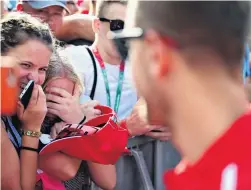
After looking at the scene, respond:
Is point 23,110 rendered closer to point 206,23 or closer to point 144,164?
point 144,164

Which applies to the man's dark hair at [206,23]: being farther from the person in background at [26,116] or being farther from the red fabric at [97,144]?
the red fabric at [97,144]

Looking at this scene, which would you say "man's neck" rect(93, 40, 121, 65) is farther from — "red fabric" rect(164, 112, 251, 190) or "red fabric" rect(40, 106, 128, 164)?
"red fabric" rect(164, 112, 251, 190)

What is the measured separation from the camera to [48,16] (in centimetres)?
419

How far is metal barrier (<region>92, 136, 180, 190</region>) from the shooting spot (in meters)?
3.43

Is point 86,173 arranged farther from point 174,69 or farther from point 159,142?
point 174,69

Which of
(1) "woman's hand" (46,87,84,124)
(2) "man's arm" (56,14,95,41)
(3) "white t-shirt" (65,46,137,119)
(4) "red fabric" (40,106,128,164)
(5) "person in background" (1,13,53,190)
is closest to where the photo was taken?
(5) "person in background" (1,13,53,190)

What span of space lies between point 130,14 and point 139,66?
142mm

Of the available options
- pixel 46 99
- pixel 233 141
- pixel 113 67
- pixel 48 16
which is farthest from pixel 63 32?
pixel 233 141

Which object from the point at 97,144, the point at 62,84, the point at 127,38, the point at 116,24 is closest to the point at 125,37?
the point at 127,38

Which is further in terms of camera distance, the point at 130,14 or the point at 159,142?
the point at 159,142

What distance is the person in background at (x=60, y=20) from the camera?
13.4 ft

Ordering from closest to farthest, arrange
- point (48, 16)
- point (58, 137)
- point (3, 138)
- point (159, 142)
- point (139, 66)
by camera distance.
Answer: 1. point (139, 66)
2. point (3, 138)
3. point (58, 137)
4. point (159, 142)
5. point (48, 16)

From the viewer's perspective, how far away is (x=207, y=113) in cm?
134

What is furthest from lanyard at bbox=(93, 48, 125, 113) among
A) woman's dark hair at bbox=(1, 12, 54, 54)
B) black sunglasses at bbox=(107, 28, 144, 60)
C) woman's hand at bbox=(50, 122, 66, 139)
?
black sunglasses at bbox=(107, 28, 144, 60)
